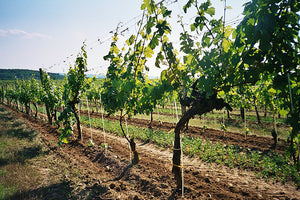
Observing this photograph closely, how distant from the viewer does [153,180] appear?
4.76m

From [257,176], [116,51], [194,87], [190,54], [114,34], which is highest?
[114,34]

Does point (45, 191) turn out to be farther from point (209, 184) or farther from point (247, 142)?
point (247, 142)

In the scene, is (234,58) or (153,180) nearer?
(234,58)

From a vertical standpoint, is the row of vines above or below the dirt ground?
above

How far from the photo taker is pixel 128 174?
5238 millimetres

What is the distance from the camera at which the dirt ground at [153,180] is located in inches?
165

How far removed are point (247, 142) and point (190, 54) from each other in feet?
26.0

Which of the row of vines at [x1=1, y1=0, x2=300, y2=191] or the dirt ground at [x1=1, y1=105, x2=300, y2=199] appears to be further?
the dirt ground at [x1=1, y1=105, x2=300, y2=199]

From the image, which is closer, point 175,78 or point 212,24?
point 212,24

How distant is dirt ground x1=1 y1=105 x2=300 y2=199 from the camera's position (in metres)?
4.20

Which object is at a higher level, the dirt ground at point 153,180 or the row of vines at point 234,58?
the row of vines at point 234,58

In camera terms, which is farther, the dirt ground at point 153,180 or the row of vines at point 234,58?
the dirt ground at point 153,180

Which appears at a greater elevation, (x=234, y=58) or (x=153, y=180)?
(x=234, y=58)

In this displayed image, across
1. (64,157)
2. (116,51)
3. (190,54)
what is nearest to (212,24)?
(190,54)
